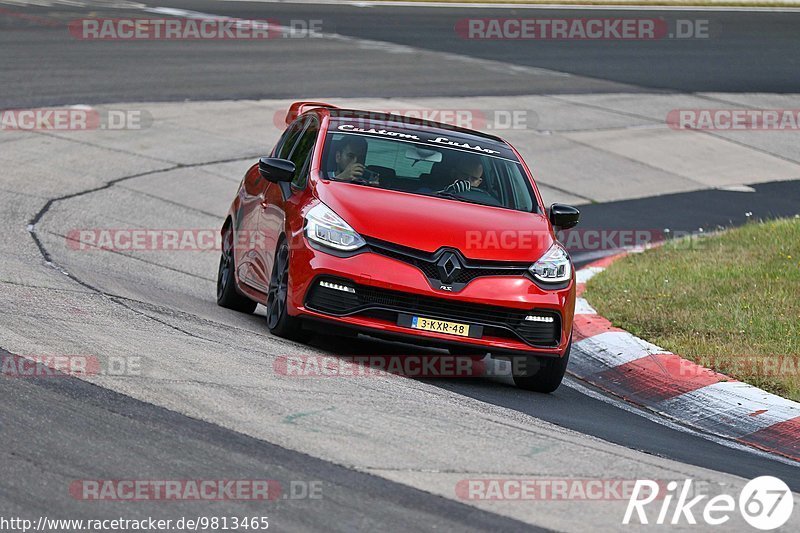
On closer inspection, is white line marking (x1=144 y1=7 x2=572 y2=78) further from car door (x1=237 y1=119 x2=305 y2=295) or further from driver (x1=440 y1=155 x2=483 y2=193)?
driver (x1=440 y1=155 x2=483 y2=193)

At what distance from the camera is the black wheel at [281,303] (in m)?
9.01

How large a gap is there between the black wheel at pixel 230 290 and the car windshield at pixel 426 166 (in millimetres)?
1533

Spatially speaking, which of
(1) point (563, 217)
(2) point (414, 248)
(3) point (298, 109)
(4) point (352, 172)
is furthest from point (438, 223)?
(3) point (298, 109)

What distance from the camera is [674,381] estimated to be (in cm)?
931

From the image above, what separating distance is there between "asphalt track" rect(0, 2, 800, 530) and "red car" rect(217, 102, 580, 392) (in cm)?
35

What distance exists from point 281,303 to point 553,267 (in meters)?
1.82

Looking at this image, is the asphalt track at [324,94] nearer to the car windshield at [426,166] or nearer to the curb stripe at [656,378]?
the curb stripe at [656,378]

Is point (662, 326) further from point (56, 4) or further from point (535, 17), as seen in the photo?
point (535, 17)

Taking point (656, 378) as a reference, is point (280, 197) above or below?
above

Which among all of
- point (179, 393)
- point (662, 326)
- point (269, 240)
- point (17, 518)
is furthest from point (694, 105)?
point (17, 518)

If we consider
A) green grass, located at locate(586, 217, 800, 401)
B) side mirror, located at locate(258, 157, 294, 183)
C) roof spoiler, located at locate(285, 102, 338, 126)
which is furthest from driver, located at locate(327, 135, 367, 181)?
green grass, located at locate(586, 217, 800, 401)

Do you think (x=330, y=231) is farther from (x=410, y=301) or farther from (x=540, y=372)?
(x=540, y=372)

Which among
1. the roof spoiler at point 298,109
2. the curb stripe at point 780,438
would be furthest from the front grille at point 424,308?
the roof spoiler at point 298,109

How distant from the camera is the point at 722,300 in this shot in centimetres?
1132
